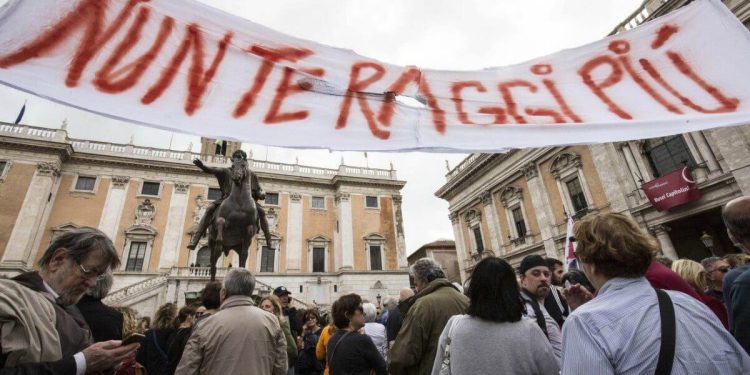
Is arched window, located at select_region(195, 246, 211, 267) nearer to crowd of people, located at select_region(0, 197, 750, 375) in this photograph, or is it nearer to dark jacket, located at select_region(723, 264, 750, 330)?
crowd of people, located at select_region(0, 197, 750, 375)

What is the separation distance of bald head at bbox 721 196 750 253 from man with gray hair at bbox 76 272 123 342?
3.92m

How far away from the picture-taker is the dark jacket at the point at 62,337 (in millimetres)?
1211

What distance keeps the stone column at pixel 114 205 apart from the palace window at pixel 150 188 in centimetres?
99

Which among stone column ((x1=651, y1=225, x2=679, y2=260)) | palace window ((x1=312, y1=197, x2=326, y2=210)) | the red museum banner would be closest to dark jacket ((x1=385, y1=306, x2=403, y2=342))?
the red museum banner

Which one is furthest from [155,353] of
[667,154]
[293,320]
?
[667,154]

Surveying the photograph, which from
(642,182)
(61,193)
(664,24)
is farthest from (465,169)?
(61,193)

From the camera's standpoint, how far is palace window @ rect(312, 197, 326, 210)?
29469 mm

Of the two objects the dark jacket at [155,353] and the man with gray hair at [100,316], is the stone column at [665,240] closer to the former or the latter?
the dark jacket at [155,353]

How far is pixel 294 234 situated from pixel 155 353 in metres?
24.4

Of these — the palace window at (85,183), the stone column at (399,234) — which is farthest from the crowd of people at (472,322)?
the palace window at (85,183)

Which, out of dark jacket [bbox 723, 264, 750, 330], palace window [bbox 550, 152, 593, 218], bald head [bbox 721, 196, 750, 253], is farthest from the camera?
palace window [bbox 550, 152, 593, 218]

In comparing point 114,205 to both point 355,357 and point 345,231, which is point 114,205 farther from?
point 355,357

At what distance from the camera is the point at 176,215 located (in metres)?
→ 24.6

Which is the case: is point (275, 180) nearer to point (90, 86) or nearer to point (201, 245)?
point (201, 245)
